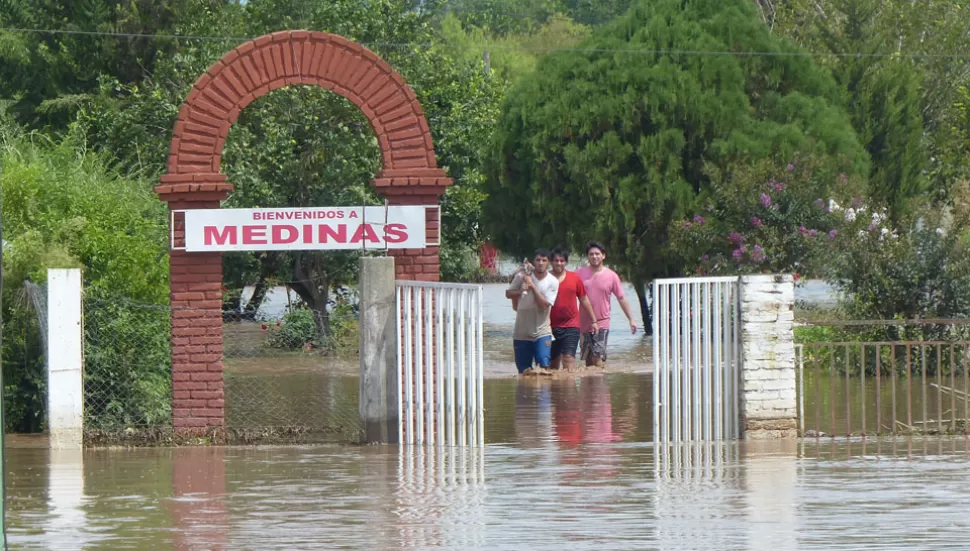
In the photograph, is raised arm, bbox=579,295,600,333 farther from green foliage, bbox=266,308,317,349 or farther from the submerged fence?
green foliage, bbox=266,308,317,349

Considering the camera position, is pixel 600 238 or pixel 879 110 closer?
pixel 600 238

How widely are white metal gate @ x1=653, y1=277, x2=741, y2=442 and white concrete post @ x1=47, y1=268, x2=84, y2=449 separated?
15.3ft

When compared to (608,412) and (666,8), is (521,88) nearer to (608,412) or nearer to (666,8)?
(666,8)

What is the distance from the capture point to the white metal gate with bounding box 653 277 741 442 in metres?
13.6

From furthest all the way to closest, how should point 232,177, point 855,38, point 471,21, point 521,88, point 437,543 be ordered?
point 471,21 < point 855,38 < point 521,88 < point 232,177 < point 437,543

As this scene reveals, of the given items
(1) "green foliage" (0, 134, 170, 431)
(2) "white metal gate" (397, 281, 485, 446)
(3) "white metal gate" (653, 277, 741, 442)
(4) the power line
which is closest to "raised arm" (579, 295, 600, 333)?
(1) "green foliage" (0, 134, 170, 431)

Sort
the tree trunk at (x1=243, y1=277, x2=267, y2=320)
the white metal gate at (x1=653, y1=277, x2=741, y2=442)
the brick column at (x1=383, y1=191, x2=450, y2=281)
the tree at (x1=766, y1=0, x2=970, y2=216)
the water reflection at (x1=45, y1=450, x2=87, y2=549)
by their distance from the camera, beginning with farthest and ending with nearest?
the tree at (x1=766, y1=0, x2=970, y2=216), the tree trunk at (x1=243, y1=277, x2=267, y2=320), the brick column at (x1=383, y1=191, x2=450, y2=281), the white metal gate at (x1=653, y1=277, x2=741, y2=442), the water reflection at (x1=45, y1=450, x2=87, y2=549)

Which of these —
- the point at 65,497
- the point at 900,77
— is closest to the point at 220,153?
the point at 65,497

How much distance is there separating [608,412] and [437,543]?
7.06 metres

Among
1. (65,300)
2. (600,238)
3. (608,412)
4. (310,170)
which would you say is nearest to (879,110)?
(600,238)

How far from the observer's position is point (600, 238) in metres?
26.8

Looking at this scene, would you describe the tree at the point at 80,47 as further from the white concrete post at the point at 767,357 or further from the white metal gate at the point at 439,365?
A: the white concrete post at the point at 767,357

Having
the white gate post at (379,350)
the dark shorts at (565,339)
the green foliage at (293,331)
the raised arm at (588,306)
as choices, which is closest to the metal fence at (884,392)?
the raised arm at (588,306)

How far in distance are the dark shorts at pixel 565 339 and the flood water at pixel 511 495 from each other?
3.85 metres
